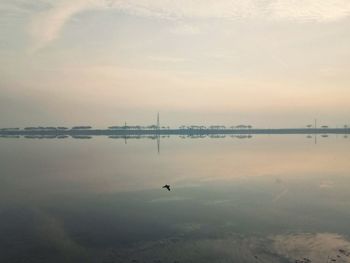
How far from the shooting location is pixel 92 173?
4147cm

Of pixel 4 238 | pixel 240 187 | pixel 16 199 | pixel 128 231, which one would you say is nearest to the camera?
pixel 4 238

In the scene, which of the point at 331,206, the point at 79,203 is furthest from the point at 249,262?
the point at 79,203

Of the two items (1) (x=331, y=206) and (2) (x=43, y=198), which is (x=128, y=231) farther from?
(1) (x=331, y=206)

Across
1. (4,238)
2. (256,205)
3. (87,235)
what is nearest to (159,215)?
(87,235)

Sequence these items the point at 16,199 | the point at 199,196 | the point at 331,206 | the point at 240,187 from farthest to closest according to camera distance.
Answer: the point at 240,187
the point at 199,196
the point at 16,199
the point at 331,206

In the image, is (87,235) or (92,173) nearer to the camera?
(87,235)

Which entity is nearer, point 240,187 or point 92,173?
point 240,187

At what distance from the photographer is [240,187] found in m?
32.6

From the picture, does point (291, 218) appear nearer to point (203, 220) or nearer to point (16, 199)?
point (203, 220)

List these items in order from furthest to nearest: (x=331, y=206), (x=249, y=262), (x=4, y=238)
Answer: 1. (x=331, y=206)
2. (x=4, y=238)
3. (x=249, y=262)

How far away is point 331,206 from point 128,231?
540 inches

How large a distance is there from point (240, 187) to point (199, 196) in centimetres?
557

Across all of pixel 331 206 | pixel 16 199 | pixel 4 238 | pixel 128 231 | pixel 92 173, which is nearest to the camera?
pixel 4 238

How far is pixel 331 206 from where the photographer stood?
80.6 feet
